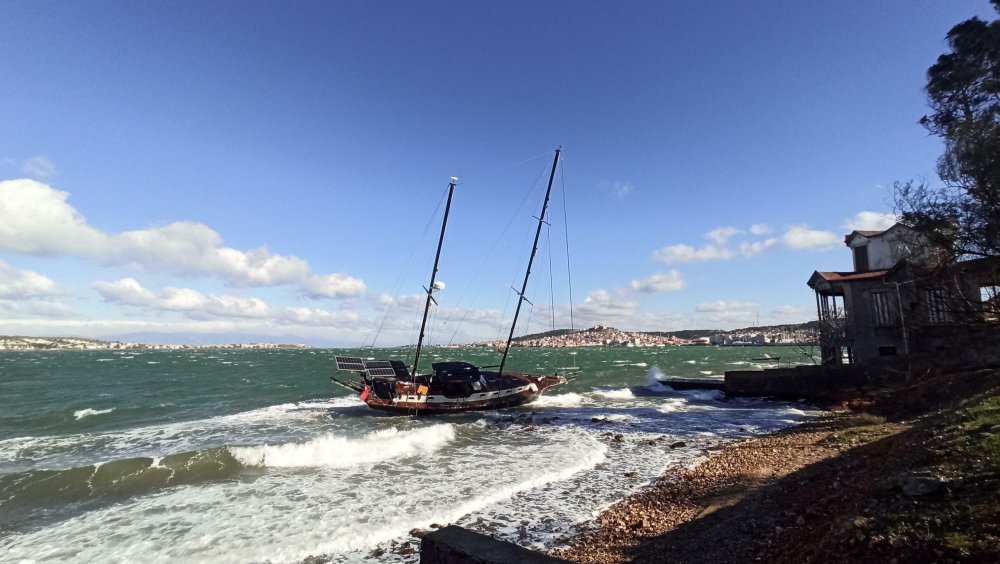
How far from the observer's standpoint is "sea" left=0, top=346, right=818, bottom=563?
33.1ft

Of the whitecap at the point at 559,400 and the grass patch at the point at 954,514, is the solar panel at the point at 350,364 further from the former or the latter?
the grass patch at the point at 954,514

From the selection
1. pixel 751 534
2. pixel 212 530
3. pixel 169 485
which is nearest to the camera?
pixel 751 534

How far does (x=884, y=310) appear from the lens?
29.0 metres

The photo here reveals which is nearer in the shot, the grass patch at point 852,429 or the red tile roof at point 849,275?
the grass patch at point 852,429

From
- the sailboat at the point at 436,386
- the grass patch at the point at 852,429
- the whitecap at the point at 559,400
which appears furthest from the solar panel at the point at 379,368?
the grass patch at the point at 852,429

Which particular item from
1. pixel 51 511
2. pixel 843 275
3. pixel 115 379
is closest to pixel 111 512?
pixel 51 511

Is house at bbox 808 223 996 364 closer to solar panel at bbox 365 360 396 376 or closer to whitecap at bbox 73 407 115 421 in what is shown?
solar panel at bbox 365 360 396 376

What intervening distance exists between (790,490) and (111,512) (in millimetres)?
16191

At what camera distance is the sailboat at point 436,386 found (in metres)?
30.2

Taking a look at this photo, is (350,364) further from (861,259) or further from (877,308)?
(861,259)

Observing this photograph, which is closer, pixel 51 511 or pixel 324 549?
pixel 324 549

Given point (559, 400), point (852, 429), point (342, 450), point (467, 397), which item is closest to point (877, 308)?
point (852, 429)

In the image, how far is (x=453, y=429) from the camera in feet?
77.9

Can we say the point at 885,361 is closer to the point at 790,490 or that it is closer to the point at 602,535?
the point at 790,490
